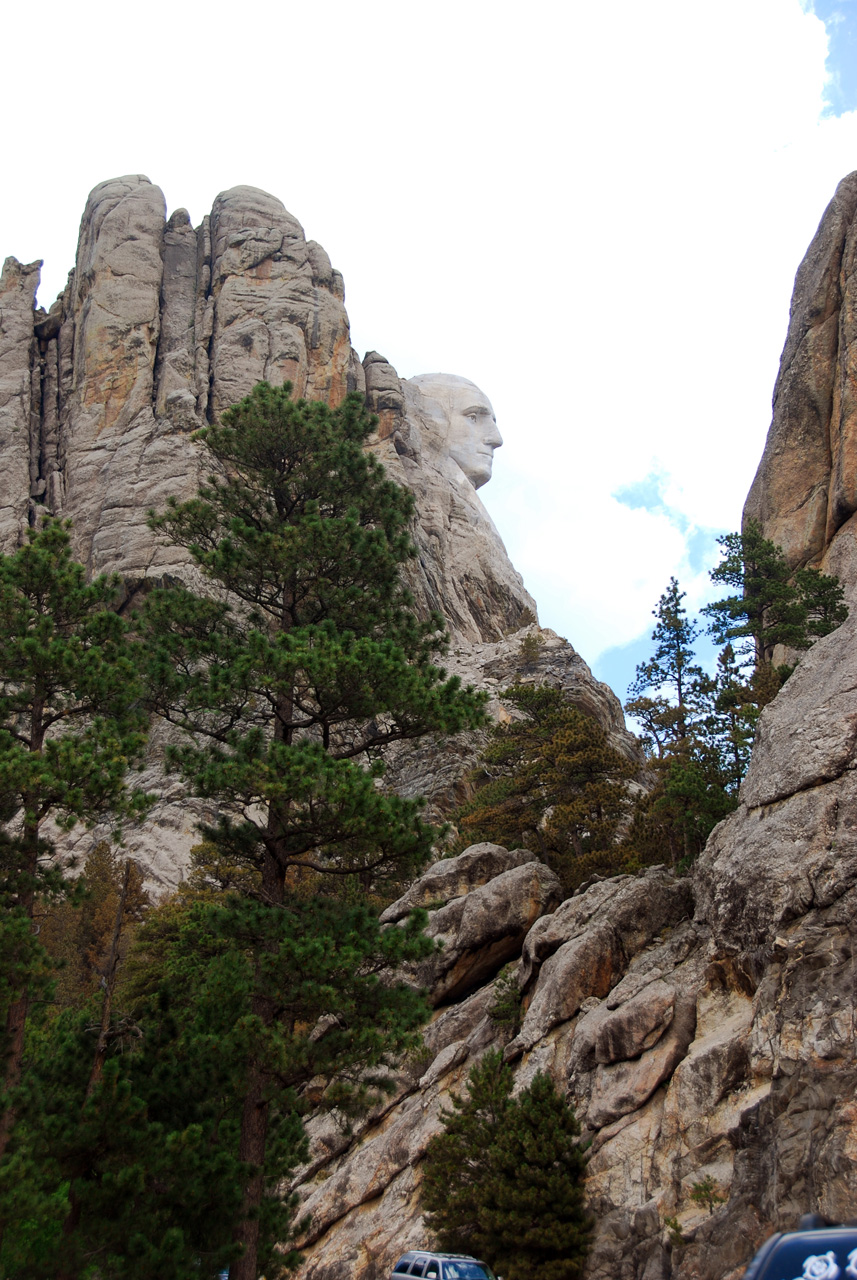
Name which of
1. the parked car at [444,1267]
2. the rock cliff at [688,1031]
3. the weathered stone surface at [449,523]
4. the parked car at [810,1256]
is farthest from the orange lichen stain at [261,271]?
the parked car at [810,1256]

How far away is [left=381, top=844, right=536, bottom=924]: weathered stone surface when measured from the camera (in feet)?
91.1

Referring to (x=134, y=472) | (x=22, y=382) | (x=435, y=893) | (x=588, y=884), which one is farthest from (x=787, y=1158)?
(x=22, y=382)

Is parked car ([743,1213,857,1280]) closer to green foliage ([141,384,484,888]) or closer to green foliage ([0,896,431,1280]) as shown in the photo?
green foliage ([0,896,431,1280])

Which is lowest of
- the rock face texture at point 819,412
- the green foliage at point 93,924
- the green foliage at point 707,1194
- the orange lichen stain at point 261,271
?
the green foliage at point 707,1194

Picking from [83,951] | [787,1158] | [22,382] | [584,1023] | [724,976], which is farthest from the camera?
[22,382]

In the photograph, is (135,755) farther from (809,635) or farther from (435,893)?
(809,635)

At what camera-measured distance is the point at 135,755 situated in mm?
13680

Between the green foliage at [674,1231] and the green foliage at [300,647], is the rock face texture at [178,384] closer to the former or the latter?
the green foliage at [300,647]

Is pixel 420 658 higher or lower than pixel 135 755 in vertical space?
higher

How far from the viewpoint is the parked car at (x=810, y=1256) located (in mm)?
5047

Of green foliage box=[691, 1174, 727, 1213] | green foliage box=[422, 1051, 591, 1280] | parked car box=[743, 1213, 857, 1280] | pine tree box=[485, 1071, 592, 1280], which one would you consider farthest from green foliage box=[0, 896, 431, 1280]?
parked car box=[743, 1213, 857, 1280]

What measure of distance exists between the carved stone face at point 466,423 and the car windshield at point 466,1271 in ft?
256

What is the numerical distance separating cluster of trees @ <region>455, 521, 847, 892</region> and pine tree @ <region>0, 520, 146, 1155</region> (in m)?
12.6

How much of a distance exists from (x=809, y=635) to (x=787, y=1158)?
19040mm
